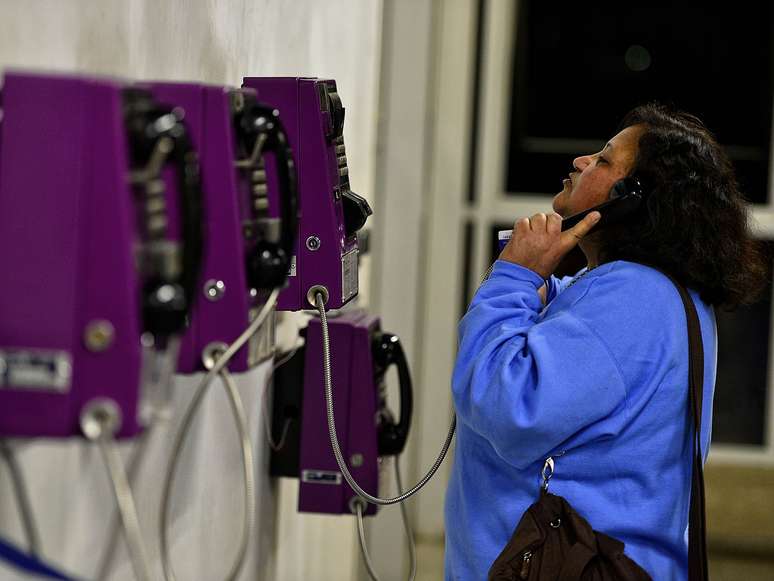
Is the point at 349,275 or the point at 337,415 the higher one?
the point at 349,275

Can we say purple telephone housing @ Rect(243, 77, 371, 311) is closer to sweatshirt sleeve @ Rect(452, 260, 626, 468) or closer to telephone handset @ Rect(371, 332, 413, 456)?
sweatshirt sleeve @ Rect(452, 260, 626, 468)

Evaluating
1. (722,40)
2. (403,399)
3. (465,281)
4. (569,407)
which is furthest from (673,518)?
(722,40)

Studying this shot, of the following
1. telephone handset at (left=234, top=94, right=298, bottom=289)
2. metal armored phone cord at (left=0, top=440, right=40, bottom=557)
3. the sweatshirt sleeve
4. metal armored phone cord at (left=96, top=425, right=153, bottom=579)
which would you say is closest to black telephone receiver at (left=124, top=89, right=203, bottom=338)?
metal armored phone cord at (left=0, top=440, right=40, bottom=557)

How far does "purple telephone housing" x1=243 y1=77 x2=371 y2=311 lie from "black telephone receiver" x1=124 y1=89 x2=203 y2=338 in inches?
26.1

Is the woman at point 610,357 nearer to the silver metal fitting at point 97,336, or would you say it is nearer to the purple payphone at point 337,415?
the purple payphone at point 337,415

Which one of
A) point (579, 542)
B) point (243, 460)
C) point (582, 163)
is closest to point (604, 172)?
point (582, 163)

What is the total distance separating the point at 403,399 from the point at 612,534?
683mm

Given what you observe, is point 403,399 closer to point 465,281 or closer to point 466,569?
point 466,569

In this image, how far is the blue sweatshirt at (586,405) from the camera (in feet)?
5.30

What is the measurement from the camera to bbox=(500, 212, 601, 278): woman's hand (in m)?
1.74

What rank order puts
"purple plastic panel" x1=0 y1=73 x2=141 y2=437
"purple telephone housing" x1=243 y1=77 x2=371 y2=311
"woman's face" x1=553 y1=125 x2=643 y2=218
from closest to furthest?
"purple plastic panel" x1=0 y1=73 x2=141 y2=437, "purple telephone housing" x1=243 y1=77 x2=371 y2=311, "woman's face" x1=553 y1=125 x2=643 y2=218

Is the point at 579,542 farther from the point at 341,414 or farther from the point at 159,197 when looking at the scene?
the point at 159,197

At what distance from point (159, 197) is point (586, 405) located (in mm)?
907

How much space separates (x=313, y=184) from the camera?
157 cm
